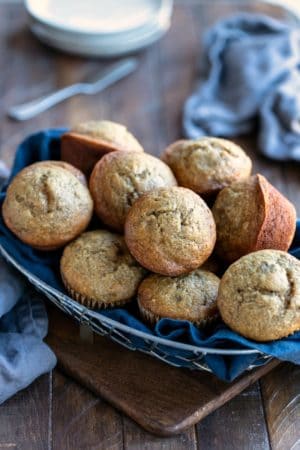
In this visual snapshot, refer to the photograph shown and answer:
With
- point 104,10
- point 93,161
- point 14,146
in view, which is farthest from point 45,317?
point 104,10

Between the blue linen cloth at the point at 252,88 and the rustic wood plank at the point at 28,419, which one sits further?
the blue linen cloth at the point at 252,88

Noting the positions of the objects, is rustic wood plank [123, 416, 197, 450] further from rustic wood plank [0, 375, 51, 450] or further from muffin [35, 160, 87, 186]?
muffin [35, 160, 87, 186]

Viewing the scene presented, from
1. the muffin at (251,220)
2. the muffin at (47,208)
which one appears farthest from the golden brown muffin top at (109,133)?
the muffin at (251,220)

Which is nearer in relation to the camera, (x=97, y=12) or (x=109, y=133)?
(x=109, y=133)

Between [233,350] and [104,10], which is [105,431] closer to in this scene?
[233,350]

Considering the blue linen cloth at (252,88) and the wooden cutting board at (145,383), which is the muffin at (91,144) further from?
the blue linen cloth at (252,88)

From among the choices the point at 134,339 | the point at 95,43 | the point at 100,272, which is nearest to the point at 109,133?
the point at 100,272

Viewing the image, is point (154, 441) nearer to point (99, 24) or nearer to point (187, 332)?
point (187, 332)
